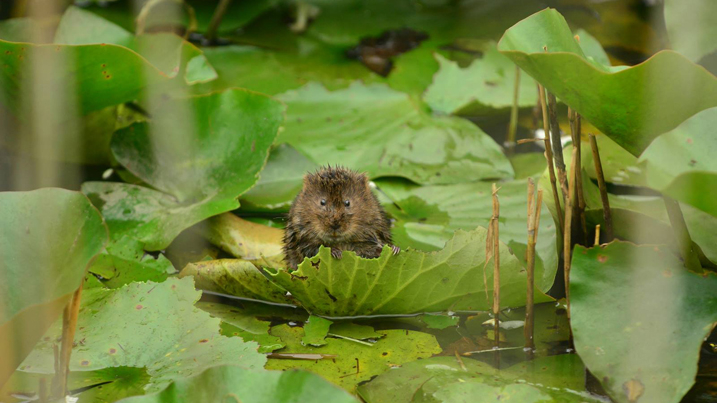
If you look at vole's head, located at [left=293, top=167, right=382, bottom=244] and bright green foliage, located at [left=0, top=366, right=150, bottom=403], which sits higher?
vole's head, located at [left=293, top=167, right=382, bottom=244]

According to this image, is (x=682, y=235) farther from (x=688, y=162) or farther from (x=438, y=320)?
(x=438, y=320)

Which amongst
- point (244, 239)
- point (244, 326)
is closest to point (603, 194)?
point (244, 326)

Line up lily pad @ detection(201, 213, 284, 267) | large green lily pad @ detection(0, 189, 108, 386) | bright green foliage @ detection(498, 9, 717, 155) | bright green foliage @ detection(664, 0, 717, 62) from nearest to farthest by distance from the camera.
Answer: large green lily pad @ detection(0, 189, 108, 386) < bright green foliage @ detection(498, 9, 717, 155) < bright green foliage @ detection(664, 0, 717, 62) < lily pad @ detection(201, 213, 284, 267)

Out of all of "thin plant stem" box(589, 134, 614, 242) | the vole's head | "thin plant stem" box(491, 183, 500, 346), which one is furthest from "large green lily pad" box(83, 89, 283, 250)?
"thin plant stem" box(589, 134, 614, 242)

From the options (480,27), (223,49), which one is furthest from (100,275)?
(480,27)

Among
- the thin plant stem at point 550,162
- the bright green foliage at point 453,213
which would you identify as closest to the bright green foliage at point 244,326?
the bright green foliage at point 453,213

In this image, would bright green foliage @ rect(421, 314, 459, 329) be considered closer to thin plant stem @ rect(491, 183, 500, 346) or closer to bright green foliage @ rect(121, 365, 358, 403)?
thin plant stem @ rect(491, 183, 500, 346)

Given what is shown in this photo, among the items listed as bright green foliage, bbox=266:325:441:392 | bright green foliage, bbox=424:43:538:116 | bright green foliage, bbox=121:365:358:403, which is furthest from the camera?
bright green foliage, bbox=424:43:538:116
